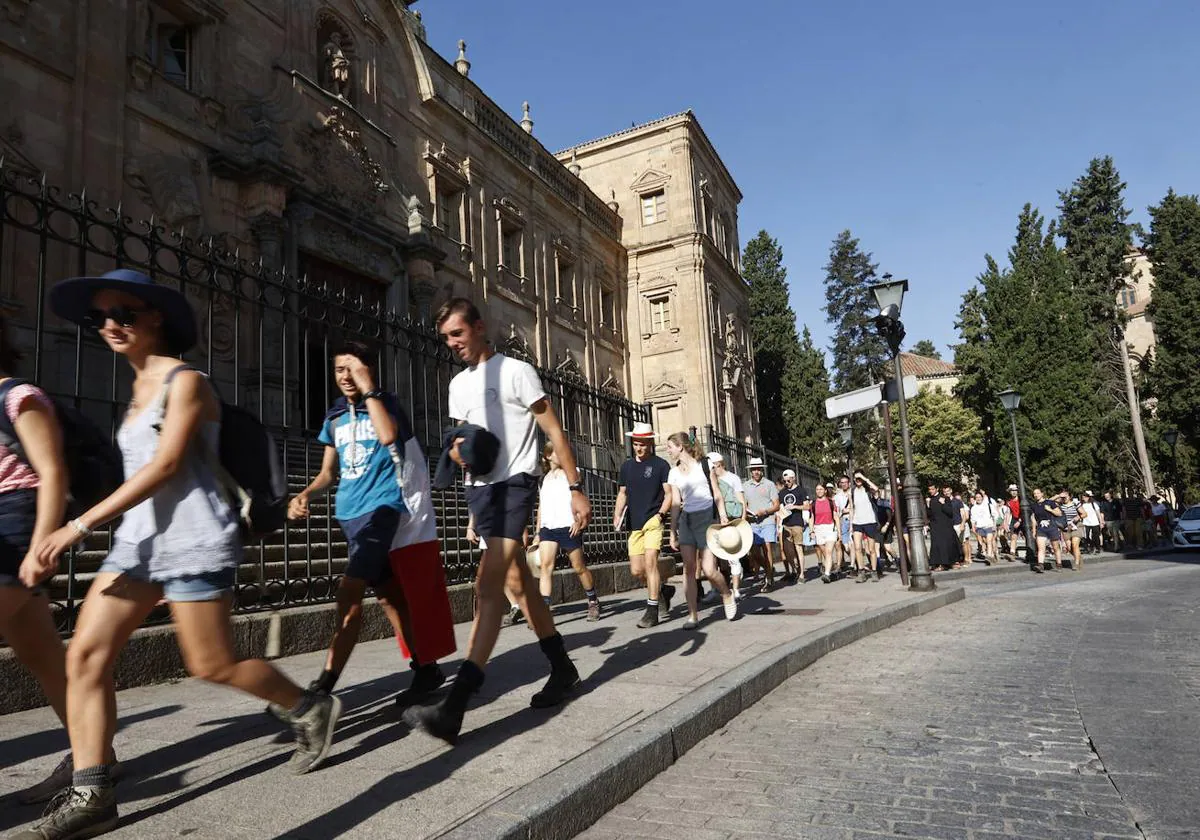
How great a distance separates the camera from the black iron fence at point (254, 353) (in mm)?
5387

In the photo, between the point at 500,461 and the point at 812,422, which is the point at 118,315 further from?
the point at 812,422

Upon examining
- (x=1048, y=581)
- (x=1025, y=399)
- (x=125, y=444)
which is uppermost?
(x=1025, y=399)

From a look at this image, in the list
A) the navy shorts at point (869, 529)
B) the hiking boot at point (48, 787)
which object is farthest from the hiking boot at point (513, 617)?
the navy shorts at point (869, 529)

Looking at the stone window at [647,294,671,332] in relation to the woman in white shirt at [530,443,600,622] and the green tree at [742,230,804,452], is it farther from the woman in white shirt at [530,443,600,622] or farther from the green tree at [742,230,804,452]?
the woman in white shirt at [530,443,600,622]

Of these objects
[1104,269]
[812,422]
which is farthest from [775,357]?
[1104,269]

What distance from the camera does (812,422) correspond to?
3962cm

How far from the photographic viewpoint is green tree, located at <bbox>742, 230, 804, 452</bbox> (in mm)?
40375

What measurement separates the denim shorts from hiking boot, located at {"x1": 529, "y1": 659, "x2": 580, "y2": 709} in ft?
6.20

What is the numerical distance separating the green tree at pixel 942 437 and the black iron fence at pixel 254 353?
38.1 m

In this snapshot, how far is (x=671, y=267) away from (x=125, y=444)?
28478mm

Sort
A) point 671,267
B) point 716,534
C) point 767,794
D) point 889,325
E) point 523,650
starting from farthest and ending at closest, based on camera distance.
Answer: point 671,267 < point 889,325 < point 716,534 < point 523,650 < point 767,794

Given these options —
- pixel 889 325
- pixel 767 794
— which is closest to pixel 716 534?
pixel 767 794

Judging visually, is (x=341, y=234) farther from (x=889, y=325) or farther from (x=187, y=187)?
(x=889, y=325)

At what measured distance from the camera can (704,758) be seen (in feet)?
11.9
